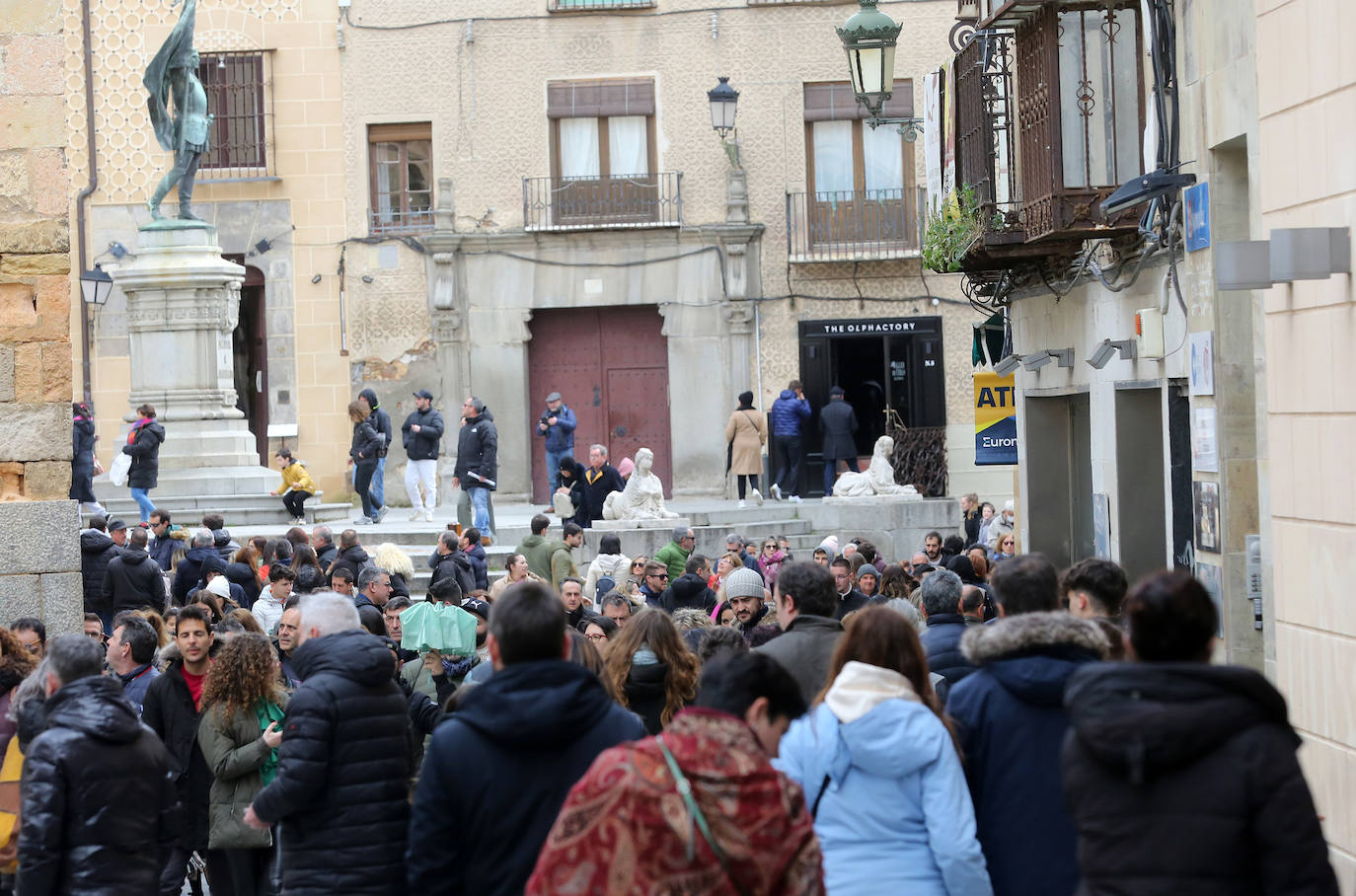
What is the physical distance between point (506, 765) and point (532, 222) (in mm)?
23189

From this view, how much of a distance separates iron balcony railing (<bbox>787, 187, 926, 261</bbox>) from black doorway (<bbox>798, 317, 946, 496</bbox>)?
108 cm

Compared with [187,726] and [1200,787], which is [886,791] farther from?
[187,726]

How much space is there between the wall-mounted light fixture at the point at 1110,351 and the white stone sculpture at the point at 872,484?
959cm

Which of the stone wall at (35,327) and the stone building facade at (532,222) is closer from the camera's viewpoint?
the stone wall at (35,327)

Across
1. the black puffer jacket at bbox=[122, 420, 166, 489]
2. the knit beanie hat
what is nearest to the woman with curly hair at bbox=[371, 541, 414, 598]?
the knit beanie hat

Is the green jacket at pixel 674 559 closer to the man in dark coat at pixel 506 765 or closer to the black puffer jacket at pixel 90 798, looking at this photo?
the black puffer jacket at pixel 90 798

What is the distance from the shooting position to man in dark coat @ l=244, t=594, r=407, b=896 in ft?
17.4

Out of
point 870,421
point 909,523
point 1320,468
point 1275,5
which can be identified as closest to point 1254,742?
point 1320,468

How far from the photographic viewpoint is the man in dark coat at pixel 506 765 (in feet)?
14.5

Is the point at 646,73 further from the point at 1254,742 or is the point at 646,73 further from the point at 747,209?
the point at 1254,742

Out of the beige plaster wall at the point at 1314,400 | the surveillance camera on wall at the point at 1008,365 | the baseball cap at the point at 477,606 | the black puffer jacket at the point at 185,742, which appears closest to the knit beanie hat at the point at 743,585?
the baseball cap at the point at 477,606

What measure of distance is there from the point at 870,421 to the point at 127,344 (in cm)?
1111

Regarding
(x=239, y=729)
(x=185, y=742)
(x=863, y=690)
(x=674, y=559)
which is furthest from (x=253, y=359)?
(x=863, y=690)

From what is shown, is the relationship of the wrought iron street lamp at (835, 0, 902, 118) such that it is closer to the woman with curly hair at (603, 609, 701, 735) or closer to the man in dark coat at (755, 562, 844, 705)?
the woman with curly hair at (603, 609, 701, 735)
